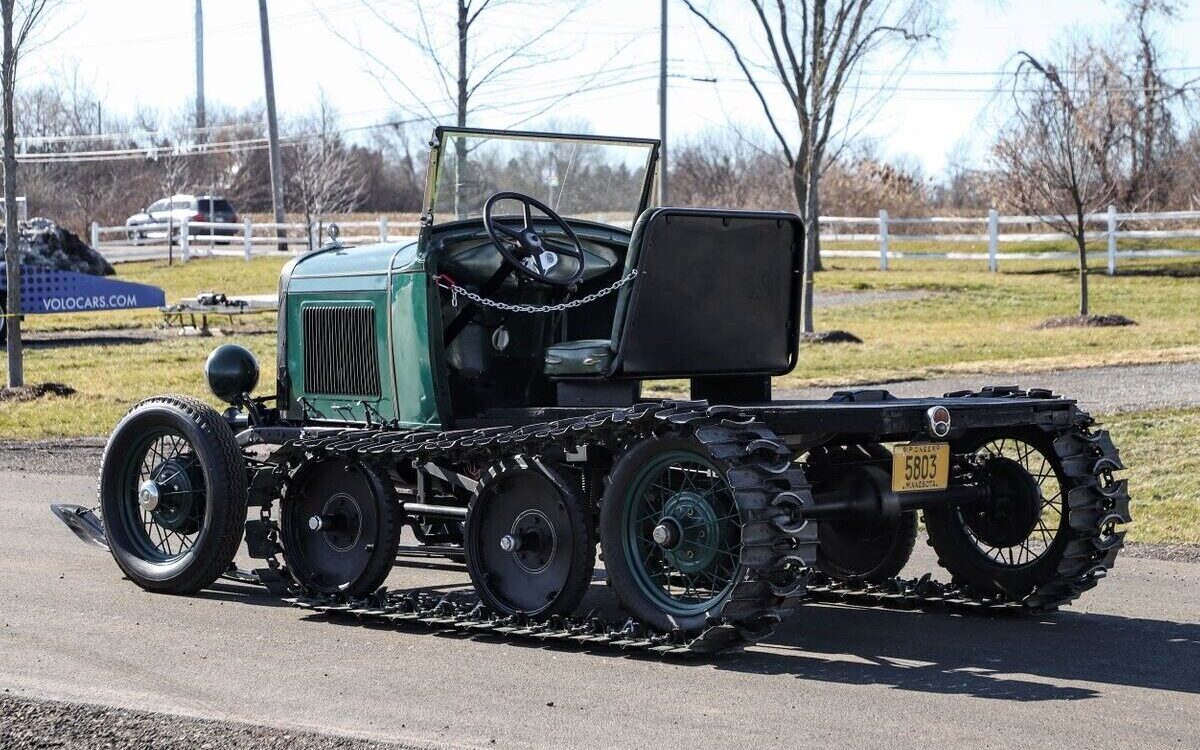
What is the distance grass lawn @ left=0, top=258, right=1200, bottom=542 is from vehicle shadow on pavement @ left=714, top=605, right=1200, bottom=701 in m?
2.81

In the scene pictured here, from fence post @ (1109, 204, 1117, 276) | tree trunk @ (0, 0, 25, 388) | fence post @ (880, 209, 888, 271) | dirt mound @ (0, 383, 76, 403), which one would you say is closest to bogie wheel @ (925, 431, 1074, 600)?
dirt mound @ (0, 383, 76, 403)

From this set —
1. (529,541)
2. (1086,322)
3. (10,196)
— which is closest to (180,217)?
(1086,322)

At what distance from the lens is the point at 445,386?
25.5ft

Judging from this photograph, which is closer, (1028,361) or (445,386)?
(445,386)

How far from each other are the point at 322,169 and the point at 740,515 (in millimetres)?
39353

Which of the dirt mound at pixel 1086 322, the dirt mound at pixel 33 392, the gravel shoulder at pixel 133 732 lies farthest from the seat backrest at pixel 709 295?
the dirt mound at pixel 1086 322

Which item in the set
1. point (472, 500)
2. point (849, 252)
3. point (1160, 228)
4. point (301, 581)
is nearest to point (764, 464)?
point (472, 500)

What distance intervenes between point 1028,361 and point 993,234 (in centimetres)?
1622

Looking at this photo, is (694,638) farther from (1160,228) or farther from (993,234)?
(1160,228)

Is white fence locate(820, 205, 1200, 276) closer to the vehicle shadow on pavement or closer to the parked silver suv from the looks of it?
the parked silver suv

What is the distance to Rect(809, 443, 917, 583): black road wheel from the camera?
7.45 metres

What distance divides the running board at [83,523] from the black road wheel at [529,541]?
264 centimetres

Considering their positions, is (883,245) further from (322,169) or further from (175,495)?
(175,495)

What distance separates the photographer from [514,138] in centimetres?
848
